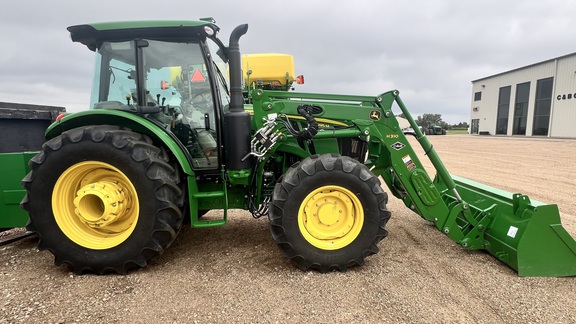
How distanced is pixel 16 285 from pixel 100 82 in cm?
194

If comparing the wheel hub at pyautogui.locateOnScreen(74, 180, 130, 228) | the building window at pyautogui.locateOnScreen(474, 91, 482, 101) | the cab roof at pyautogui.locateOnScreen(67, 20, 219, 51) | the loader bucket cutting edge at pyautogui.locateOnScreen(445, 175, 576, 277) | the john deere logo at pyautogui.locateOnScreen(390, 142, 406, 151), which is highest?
the building window at pyautogui.locateOnScreen(474, 91, 482, 101)

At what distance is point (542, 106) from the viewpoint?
93.6ft

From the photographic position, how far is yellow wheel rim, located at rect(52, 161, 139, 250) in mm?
2877

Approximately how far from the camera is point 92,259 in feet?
9.52

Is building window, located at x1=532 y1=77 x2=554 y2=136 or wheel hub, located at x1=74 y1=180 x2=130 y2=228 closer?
wheel hub, located at x1=74 y1=180 x2=130 y2=228

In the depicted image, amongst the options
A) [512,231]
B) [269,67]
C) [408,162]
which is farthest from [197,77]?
[269,67]

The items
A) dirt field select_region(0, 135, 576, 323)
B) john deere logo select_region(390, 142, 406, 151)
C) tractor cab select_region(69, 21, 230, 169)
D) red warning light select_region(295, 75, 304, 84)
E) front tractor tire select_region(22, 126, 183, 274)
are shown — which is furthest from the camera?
red warning light select_region(295, 75, 304, 84)

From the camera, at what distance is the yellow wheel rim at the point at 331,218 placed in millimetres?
3021

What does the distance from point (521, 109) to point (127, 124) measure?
121ft

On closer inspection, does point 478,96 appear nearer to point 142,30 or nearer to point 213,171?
point 213,171

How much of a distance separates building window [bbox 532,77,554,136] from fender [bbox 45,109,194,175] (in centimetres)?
3363

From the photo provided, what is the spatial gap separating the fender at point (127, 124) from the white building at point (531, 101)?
105 feet

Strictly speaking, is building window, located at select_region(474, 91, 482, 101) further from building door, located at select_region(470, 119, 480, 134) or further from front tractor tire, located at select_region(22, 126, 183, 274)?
front tractor tire, located at select_region(22, 126, 183, 274)

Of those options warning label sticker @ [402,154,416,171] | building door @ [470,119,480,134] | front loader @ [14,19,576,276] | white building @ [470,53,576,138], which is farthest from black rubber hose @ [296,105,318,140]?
building door @ [470,119,480,134]
